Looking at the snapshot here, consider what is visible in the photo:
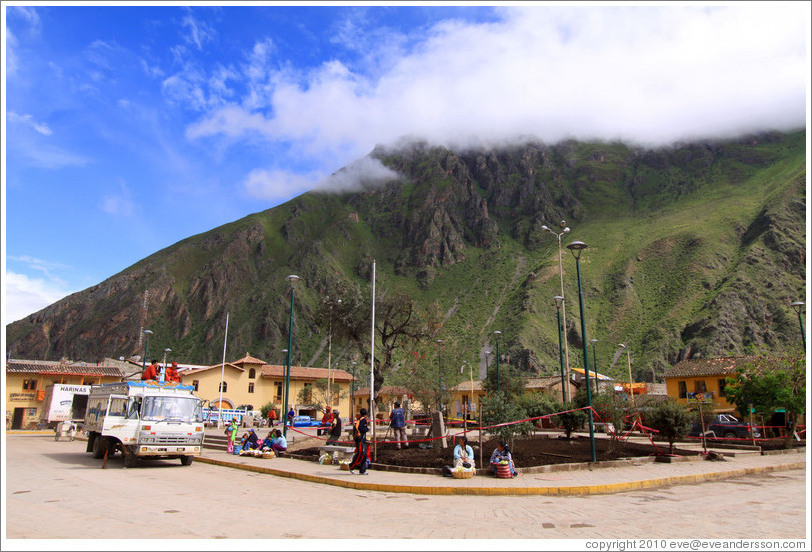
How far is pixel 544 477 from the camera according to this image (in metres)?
12.7

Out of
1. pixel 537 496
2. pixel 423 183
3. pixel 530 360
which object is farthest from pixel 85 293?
pixel 537 496

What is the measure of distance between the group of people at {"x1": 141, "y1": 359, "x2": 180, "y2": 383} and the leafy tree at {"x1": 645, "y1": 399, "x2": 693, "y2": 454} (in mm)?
16672

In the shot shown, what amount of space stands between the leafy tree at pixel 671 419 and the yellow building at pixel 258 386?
43.1 m

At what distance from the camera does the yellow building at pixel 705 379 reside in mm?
45906

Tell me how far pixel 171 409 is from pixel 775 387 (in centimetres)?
2572

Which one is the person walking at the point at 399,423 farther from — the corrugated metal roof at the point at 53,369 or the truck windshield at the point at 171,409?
the corrugated metal roof at the point at 53,369

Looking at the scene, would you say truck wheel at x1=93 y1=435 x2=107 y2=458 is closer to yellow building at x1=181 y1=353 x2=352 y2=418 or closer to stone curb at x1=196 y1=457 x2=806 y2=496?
stone curb at x1=196 y1=457 x2=806 y2=496

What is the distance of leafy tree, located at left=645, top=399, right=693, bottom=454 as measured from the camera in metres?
17.0

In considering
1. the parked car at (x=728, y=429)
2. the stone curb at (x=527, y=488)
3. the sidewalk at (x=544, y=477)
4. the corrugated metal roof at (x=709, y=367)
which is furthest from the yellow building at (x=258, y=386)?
the stone curb at (x=527, y=488)

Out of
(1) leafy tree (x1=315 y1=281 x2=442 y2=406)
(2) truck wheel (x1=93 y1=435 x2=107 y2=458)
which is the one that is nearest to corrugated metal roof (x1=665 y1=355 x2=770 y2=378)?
(1) leafy tree (x1=315 y1=281 x2=442 y2=406)

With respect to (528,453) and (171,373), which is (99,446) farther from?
(528,453)

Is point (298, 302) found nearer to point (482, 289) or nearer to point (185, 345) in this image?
point (185, 345)

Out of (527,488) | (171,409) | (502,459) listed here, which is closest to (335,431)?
(171,409)

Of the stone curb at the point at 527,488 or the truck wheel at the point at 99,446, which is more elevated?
the truck wheel at the point at 99,446
